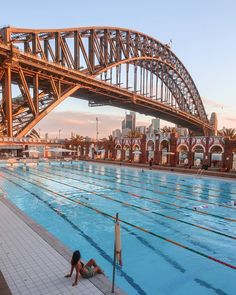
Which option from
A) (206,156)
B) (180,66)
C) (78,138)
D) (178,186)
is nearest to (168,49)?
(180,66)

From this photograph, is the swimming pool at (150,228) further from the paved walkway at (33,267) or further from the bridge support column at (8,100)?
the bridge support column at (8,100)

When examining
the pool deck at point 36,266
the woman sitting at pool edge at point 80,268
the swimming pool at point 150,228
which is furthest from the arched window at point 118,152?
the woman sitting at pool edge at point 80,268

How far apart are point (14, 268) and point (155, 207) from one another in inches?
386

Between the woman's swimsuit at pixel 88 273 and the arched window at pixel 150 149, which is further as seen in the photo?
the arched window at pixel 150 149

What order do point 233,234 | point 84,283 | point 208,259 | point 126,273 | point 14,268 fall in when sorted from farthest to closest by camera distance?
point 233,234 < point 208,259 < point 126,273 < point 14,268 < point 84,283

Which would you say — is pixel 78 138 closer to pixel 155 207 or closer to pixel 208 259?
pixel 155 207

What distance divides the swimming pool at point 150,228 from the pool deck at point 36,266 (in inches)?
46.6

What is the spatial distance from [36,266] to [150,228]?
5924 millimetres

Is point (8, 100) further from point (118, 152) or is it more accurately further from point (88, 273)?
point (88, 273)

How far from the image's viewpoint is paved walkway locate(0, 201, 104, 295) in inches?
212

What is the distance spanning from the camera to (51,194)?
17.8m

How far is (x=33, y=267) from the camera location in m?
6.32

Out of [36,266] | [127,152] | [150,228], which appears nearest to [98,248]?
[36,266]

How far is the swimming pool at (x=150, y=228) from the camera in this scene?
699 centimetres
